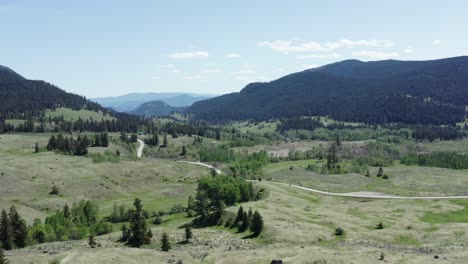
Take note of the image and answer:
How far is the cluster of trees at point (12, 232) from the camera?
107m

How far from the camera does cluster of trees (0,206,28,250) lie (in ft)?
350

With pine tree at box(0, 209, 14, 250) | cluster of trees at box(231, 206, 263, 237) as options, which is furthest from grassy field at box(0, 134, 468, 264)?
pine tree at box(0, 209, 14, 250)

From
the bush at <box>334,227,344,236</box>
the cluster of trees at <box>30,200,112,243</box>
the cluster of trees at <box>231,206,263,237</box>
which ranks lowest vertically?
the cluster of trees at <box>30,200,112,243</box>

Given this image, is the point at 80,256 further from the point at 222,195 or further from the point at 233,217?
the point at 222,195

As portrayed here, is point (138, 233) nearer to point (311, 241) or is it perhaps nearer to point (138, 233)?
point (138, 233)

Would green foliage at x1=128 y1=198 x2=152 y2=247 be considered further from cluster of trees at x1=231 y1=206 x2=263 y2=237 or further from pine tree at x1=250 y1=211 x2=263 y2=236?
pine tree at x1=250 y1=211 x2=263 y2=236

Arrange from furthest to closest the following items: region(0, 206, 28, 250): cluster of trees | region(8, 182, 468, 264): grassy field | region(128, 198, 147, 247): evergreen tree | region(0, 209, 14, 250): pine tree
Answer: region(128, 198, 147, 247): evergreen tree
region(0, 206, 28, 250): cluster of trees
region(0, 209, 14, 250): pine tree
region(8, 182, 468, 264): grassy field

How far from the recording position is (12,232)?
359ft

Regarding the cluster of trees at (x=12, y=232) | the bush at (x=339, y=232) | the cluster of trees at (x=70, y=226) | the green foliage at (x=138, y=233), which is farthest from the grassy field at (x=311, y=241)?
the cluster of trees at (x=70, y=226)

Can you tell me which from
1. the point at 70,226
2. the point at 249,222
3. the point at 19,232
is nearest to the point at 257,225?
the point at 249,222

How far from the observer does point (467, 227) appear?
117 m

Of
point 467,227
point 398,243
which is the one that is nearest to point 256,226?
point 398,243

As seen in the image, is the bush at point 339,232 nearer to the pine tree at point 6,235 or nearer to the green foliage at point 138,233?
the green foliage at point 138,233

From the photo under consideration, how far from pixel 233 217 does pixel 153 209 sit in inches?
2208
